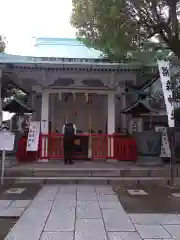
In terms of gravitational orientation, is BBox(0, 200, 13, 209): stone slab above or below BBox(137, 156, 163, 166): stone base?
below

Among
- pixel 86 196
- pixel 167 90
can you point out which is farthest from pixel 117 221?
pixel 167 90

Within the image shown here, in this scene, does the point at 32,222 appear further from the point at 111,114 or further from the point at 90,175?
the point at 111,114

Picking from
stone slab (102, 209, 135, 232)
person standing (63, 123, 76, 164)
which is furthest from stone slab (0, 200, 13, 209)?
person standing (63, 123, 76, 164)

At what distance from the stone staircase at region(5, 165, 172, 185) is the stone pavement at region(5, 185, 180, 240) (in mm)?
2061

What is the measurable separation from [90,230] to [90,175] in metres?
5.28

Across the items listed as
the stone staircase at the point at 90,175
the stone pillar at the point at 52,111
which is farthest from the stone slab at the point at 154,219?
the stone pillar at the point at 52,111

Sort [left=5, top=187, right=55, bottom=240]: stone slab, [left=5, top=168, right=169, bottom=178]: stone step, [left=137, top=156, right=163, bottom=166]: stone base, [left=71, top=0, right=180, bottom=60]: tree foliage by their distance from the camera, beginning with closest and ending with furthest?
[left=5, top=187, right=55, bottom=240]: stone slab < [left=71, top=0, right=180, bottom=60]: tree foliage < [left=5, top=168, right=169, bottom=178]: stone step < [left=137, top=156, right=163, bottom=166]: stone base

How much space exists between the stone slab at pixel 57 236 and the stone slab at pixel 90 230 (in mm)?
108

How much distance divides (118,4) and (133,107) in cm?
526

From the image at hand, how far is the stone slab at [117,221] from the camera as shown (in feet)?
17.9

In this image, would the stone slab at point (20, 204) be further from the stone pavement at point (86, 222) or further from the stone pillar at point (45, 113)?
the stone pillar at point (45, 113)

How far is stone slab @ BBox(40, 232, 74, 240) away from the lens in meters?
4.94

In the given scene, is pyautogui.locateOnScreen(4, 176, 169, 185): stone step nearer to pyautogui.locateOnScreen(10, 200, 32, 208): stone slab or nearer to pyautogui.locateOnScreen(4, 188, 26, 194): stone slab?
pyautogui.locateOnScreen(4, 188, 26, 194): stone slab

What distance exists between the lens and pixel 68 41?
53.9 ft
